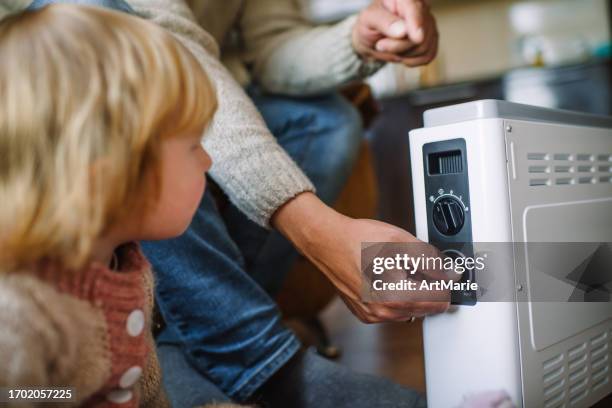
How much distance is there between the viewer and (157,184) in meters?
0.45

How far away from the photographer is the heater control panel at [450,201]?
0.52 meters

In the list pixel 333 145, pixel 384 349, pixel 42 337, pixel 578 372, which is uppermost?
pixel 42 337

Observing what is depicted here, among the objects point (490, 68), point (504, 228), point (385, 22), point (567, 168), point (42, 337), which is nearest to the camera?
point (42, 337)

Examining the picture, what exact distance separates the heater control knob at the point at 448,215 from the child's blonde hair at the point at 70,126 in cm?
27

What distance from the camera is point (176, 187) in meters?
0.46

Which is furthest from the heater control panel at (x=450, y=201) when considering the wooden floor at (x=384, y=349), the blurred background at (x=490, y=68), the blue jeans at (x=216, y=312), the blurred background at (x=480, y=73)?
the blurred background at (x=490, y=68)

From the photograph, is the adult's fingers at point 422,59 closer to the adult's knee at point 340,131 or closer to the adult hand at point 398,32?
the adult hand at point 398,32

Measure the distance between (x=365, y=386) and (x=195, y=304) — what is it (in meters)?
0.23

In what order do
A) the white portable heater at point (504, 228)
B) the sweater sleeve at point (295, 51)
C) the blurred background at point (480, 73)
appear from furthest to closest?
the blurred background at point (480, 73) → the sweater sleeve at point (295, 51) → the white portable heater at point (504, 228)

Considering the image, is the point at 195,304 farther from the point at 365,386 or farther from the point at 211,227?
the point at 365,386

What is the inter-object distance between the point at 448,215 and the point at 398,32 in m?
0.28

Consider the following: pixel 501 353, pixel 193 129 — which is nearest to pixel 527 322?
pixel 501 353

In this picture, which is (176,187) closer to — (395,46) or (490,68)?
(395,46)

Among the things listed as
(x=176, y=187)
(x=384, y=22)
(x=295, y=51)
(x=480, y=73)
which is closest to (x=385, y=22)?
(x=384, y=22)
